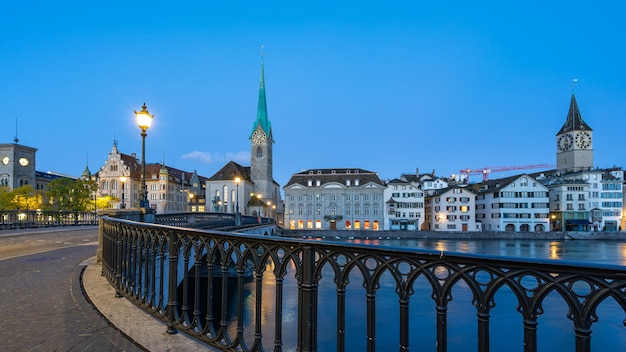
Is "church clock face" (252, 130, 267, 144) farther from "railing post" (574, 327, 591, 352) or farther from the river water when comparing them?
"railing post" (574, 327, 591, 352)

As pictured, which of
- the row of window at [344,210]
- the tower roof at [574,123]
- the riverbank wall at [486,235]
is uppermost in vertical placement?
the tower roof at [574,123]

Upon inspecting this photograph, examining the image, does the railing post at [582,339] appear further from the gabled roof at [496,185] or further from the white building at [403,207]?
the gabled roof at [496,185]

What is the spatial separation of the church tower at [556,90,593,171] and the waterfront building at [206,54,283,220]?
8378cm

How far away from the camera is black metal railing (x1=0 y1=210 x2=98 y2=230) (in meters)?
29.1

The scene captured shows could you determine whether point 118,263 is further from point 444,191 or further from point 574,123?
point 574,123

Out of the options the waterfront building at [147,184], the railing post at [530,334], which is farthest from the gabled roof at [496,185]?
the railing post at [530,334]

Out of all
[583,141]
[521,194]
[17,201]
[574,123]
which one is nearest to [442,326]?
[17,201]

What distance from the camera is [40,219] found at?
109ft

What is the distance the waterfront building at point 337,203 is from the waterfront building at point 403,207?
1682 mm

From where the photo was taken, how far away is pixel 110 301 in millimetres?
6145

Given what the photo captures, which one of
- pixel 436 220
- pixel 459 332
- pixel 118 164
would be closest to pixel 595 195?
pixel 436 220

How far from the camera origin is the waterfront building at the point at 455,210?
274 ft

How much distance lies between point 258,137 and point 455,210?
52.8 m

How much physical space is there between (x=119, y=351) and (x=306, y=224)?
85089 mm
